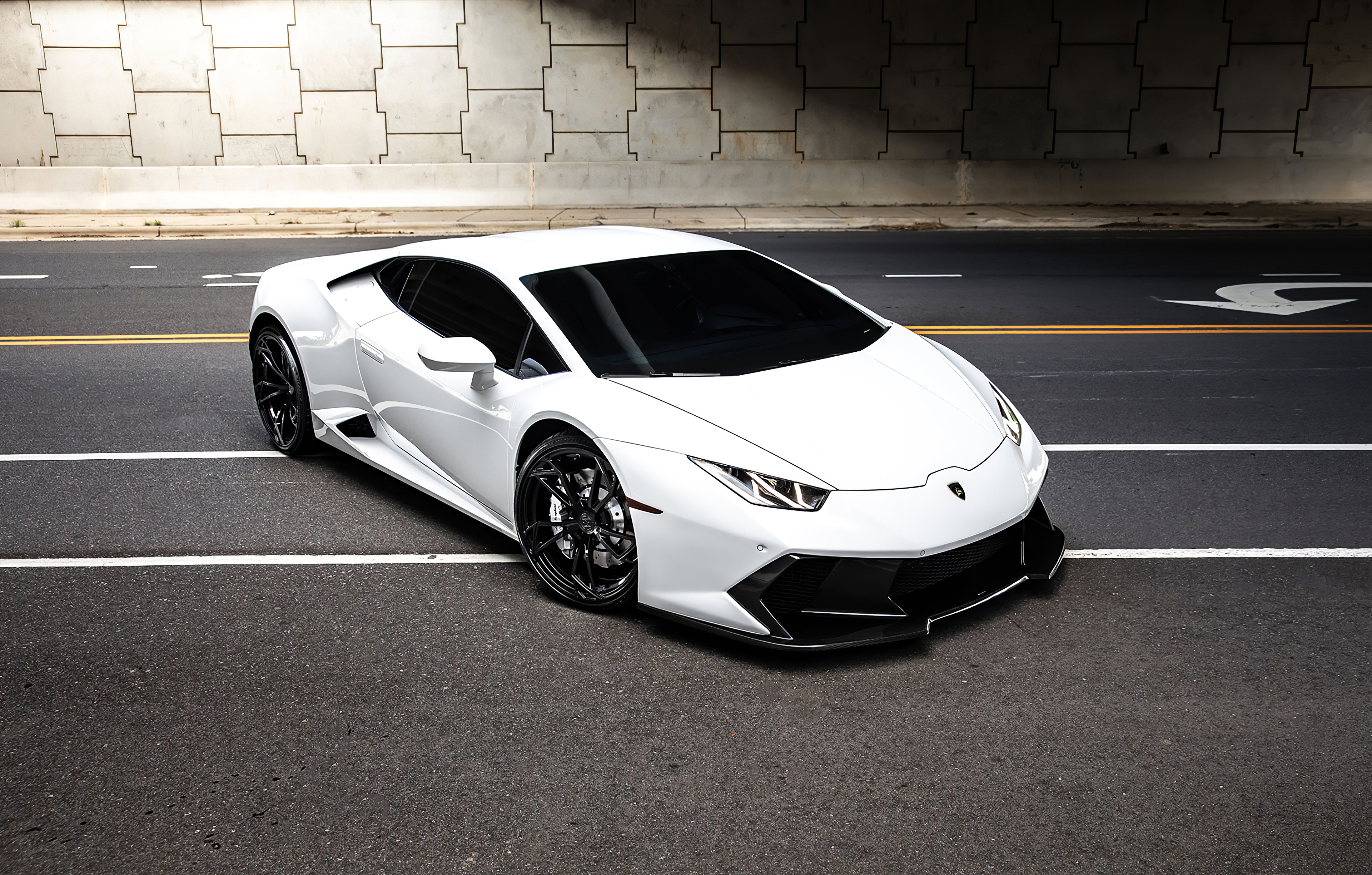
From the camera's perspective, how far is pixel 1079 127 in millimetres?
20031

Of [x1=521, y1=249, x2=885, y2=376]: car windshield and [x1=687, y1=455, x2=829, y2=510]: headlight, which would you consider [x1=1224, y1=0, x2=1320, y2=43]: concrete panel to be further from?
[x1=687, y1=455, x2=829, y2=510]: headlight

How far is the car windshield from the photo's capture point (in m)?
4.80

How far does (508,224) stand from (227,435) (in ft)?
34.6

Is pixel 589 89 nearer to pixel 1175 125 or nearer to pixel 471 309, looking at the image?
pixel 1175 125

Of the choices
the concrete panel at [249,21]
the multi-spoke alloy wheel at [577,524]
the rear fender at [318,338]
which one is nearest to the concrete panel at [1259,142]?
the concrete panel at [249,21]

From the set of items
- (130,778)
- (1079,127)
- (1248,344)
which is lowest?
(130,778)

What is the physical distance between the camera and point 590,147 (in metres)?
20.1

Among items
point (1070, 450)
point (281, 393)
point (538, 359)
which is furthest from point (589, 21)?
point (538, 359)

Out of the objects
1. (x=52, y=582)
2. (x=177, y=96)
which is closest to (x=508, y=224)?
(x=177, y=96)

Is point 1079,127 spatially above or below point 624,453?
above

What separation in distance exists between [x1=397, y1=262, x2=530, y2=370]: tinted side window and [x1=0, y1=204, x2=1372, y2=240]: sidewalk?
10.9 meters

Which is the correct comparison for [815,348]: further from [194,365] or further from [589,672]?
[194,365]

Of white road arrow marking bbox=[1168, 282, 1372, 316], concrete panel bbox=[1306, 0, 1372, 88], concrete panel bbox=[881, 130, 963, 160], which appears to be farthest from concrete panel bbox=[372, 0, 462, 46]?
white road arrow marking bbox=[1168, 282, 1372, 316]

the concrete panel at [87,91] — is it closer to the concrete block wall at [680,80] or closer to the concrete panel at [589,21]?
the concrete block wall at [680,80]
